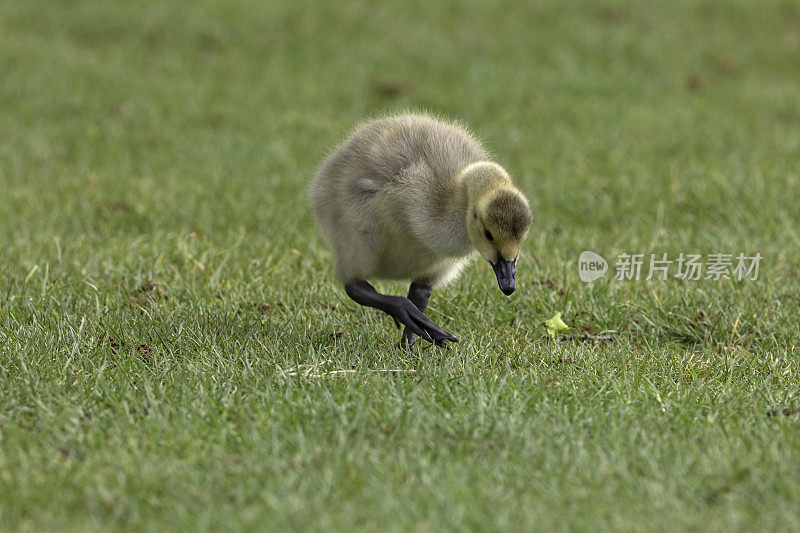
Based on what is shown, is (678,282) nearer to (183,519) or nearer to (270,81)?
(183,519)

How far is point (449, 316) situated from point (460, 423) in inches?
71.1

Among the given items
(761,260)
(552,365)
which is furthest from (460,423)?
(761,260)

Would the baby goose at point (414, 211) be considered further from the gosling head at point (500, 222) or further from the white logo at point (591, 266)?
the white logo at point (591, 266)

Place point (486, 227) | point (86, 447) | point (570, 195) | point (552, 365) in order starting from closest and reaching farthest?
point (86, 447), point (486, 227), point (552, 365), point (570, 195)

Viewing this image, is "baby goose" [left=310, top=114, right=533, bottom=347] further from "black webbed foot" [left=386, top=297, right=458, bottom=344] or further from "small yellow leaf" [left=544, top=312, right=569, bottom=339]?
"small yellow leaf" [left=544, top=312, right=569, bottom=339]

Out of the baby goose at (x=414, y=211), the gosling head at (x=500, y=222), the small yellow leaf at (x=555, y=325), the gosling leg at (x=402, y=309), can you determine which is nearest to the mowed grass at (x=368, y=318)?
the small yellow leaf at (x=555, y=325)

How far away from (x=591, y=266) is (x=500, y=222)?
2568mm

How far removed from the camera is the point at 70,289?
6.07 m

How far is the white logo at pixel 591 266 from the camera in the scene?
259 inches

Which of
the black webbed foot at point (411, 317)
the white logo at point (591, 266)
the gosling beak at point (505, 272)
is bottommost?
the white logo at point (591, 266)

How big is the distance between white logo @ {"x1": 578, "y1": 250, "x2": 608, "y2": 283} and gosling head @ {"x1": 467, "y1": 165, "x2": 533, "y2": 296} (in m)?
2.03

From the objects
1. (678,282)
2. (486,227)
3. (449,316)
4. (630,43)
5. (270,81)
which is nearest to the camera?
(486,227)

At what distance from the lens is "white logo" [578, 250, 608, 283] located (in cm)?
659

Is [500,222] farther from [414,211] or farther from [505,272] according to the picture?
[414,211]
